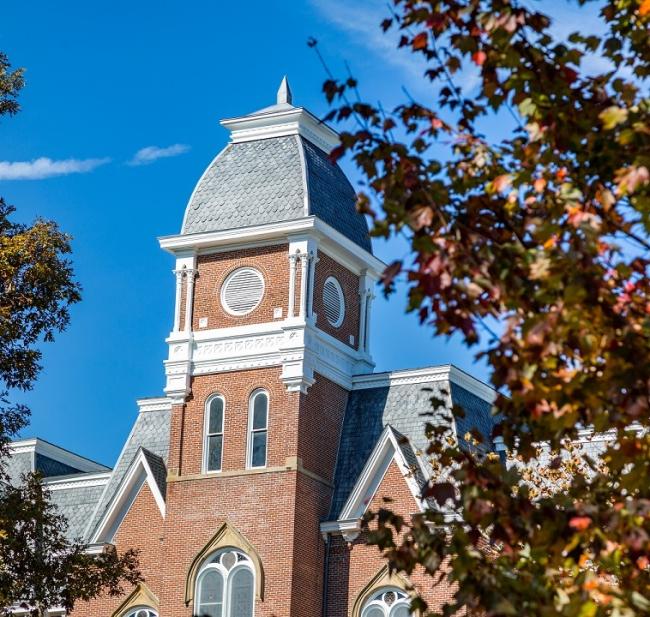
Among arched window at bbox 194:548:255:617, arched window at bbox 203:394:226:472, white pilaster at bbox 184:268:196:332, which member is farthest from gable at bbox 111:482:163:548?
white pilaster at bbox 184:268:196:332

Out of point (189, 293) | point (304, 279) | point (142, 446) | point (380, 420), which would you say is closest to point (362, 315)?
point (304, 279)

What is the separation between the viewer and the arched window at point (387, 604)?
3519 cm

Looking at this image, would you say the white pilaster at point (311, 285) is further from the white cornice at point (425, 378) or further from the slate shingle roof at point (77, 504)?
the slate shingle roof at point (77, 504)

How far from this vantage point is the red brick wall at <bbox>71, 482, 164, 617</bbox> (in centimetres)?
3797

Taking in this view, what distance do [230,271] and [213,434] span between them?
14.2 feet

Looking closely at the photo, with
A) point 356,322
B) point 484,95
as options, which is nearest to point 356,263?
point 356,322

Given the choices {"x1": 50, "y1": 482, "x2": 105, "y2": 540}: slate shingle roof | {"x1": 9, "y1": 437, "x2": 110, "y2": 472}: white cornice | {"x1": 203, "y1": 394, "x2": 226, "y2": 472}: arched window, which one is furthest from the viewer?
{"x1": 9, "y1": 437, "x2": 110, "y2": 472}: white cornice

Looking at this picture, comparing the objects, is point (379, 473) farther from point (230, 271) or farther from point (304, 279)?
point (230, 271)

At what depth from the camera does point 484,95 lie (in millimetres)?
10289

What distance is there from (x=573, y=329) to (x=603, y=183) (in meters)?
1.52

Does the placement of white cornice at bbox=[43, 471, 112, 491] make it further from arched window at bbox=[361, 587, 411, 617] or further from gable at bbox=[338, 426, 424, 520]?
arched window at bbox=[361, 587, 411, 617]

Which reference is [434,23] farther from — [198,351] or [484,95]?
[198,351]

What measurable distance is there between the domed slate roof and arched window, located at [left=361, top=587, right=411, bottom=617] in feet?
31.8

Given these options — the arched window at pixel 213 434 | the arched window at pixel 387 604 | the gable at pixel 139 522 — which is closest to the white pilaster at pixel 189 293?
the arched window at pixel 213 434
